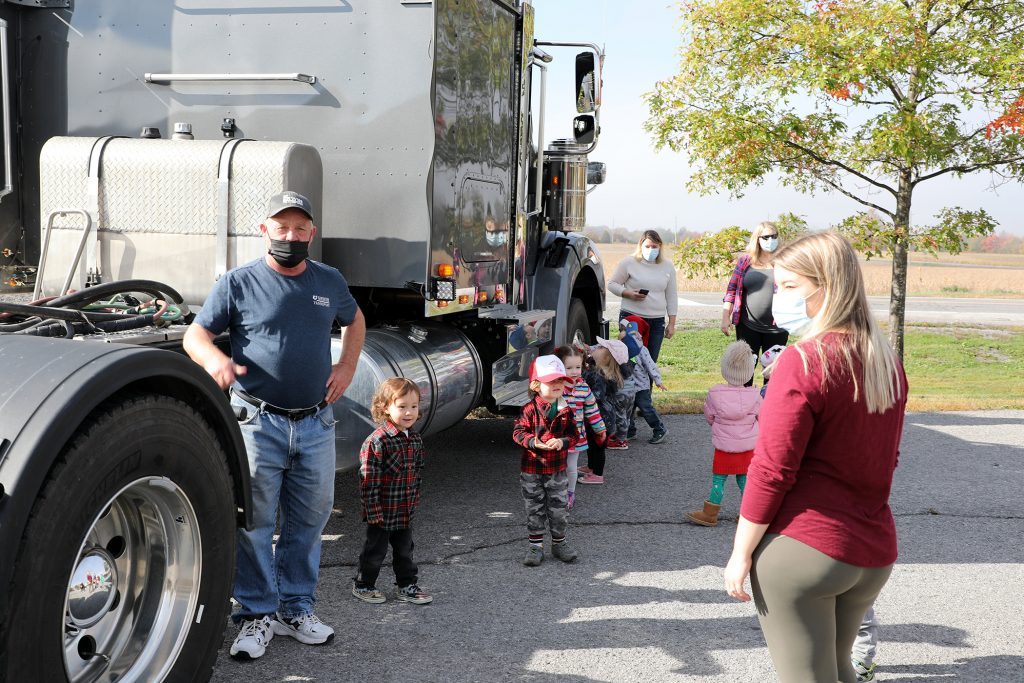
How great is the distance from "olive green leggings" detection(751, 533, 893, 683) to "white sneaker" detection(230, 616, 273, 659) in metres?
2.08

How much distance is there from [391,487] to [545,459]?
0.97 meters

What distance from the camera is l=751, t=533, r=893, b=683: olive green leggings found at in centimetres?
263

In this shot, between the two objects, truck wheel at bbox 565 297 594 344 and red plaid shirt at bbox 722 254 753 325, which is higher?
red plaid shirt at bbox 722 254 753 325

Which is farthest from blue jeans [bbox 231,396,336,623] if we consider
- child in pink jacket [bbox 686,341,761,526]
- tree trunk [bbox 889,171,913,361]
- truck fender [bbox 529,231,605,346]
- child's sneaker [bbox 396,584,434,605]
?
tree trunk [bbox 889,171,913,361]

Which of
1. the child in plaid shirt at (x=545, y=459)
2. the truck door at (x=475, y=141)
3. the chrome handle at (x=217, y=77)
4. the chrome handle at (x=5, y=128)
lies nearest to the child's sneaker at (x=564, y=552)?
the child in plaid shirt at (x=545, y=459)

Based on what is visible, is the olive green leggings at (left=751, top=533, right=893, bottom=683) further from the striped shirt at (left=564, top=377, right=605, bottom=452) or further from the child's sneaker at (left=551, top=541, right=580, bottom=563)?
the striped shirt at (left=564, top=377, right=605, bottom=452)

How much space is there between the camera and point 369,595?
15.1ft

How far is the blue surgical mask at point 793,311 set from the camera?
9.57 feet

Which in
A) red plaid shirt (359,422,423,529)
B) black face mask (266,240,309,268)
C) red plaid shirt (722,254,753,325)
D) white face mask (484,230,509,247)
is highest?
white face mask (484,230,509,247)

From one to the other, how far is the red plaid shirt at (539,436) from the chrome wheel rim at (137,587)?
2.18 m

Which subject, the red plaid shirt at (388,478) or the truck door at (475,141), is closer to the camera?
the red plaid shirt at (388,478)

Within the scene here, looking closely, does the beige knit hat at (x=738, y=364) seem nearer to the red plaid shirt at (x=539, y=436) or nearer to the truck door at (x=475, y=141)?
the red plaid shirt at (x=539, y=436)

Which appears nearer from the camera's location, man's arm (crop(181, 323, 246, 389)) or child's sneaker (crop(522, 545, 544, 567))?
man's arm (crop(181, 323, 246, 389))

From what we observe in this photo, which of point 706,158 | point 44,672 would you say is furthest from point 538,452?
point 706,158
